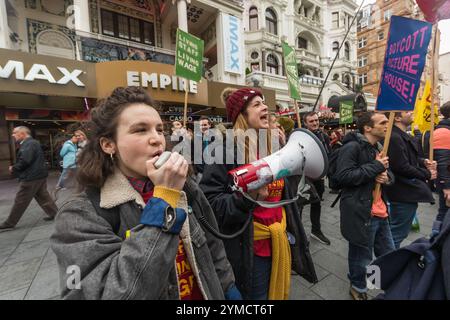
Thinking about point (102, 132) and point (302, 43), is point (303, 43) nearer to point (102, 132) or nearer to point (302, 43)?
point (302, 43)

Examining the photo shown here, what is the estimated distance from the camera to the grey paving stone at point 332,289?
238 cm

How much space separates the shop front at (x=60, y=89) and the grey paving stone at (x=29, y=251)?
3.22 meters

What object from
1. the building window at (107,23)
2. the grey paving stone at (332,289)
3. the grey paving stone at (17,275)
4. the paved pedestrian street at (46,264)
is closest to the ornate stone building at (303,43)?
the building window at (107,23)

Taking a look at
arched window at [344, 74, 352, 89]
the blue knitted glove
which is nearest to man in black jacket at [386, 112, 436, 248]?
the blue knitted glove

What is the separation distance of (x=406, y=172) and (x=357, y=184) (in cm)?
84

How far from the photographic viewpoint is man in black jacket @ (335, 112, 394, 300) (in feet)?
7.20

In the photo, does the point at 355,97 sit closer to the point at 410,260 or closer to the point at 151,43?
the point at 151,43

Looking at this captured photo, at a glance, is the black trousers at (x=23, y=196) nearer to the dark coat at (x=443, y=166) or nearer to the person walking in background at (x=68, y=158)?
the person walking in background at (x=68, y=158)

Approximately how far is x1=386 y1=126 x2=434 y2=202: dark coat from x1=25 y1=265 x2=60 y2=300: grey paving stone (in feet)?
13.7

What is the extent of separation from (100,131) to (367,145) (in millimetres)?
2540

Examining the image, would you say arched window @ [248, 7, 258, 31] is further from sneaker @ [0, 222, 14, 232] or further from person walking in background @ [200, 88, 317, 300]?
sneaker @ [0, 222, 14, 232]

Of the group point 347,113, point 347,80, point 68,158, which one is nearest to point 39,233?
point 68,158
